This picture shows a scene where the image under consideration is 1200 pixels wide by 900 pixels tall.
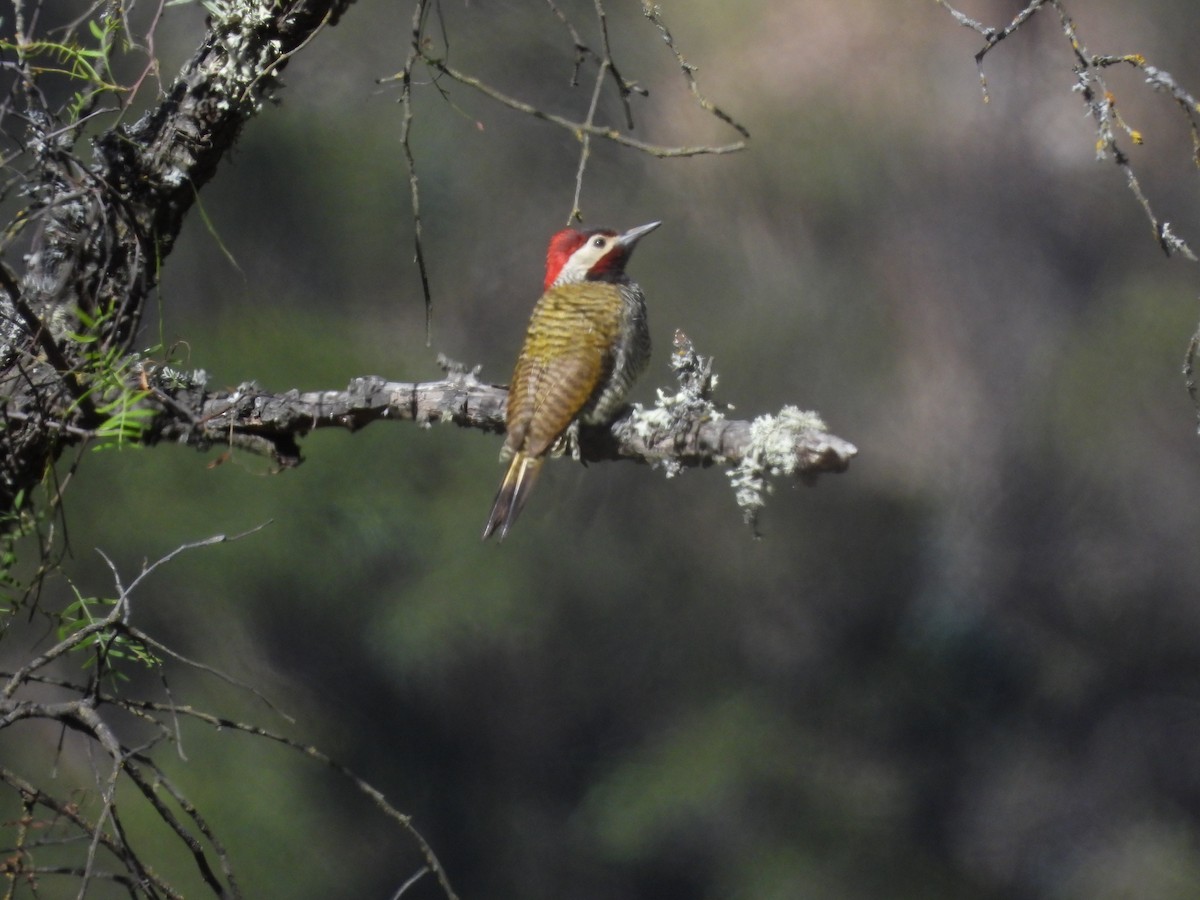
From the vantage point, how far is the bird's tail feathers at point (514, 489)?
1.09 meters

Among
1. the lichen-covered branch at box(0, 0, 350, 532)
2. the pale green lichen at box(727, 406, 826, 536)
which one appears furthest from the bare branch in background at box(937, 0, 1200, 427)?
the lichen-covered branch at box(0, 0, 350, 532)

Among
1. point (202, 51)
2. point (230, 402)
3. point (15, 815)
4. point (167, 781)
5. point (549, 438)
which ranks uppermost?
point (202, 51)

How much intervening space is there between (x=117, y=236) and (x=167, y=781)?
41cm

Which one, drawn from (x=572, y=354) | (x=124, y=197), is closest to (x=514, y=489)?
(x=572, y=354)

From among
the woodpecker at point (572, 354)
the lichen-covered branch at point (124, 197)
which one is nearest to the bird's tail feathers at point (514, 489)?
the woodpecker at point (572, 354)

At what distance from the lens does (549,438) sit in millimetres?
1072

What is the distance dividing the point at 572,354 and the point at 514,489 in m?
0.17

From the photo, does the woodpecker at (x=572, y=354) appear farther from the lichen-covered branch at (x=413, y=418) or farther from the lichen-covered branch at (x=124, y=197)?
the lichen-covered branch at (x=124, y=197)

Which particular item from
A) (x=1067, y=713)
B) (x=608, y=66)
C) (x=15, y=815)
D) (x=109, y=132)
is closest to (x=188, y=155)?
(x=109, y=132)

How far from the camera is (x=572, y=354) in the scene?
1.17m

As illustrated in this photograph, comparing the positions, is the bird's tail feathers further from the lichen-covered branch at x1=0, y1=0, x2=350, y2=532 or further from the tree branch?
the lichen-covered branch at x1=0, y1=0, x2=350, y2=532

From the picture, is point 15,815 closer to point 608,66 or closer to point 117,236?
point 117,236

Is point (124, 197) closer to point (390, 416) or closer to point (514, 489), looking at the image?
point (390, 416)

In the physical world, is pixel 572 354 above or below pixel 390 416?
above
